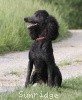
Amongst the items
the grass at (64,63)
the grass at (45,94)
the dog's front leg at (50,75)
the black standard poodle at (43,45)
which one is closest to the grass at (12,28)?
the grass at (64,63)

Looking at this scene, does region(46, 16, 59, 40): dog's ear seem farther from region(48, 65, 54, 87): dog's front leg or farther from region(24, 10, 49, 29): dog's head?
region(48, 65, 54, 87): dog's front leg

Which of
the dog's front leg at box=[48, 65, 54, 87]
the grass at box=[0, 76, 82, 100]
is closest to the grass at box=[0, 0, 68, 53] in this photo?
the dog's front leg at box=[48, 65, 54, 87]

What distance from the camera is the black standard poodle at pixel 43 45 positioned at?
7688 mm

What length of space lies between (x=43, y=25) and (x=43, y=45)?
1.09ft

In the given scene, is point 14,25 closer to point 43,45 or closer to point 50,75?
point 43,45

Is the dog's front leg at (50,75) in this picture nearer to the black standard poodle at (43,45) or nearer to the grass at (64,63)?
the black standard poodle at (43,45)

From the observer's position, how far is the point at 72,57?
43.9 feet

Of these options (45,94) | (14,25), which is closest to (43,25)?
(45,94)

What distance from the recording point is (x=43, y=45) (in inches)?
305

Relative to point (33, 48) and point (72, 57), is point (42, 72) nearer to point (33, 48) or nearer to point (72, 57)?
point (33, 48)

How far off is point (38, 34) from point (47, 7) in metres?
14.0

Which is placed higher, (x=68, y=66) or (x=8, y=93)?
(x=8, y=93)

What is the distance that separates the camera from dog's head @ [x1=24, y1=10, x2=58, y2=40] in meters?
7.71

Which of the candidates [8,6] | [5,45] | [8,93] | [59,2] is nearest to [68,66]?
[5,45]
